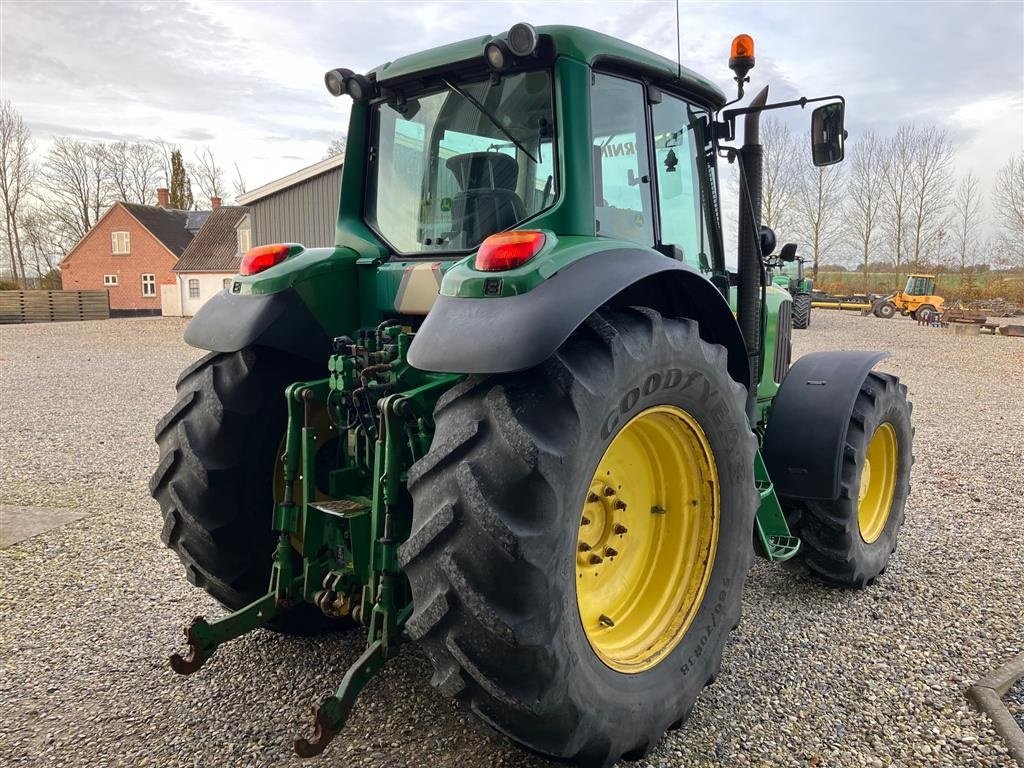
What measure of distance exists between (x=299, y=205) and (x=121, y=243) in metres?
23.2

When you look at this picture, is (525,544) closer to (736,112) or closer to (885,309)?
(736,112)

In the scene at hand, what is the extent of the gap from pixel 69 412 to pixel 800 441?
9.48 m

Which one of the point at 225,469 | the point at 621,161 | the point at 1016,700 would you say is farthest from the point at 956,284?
the point at 225,469

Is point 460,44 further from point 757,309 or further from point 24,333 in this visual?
point 24,333

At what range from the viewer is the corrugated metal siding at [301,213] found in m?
24.0

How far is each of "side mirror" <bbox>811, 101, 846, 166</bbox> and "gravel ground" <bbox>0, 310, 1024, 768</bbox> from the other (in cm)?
218

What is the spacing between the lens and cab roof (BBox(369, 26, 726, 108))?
2.57 meters

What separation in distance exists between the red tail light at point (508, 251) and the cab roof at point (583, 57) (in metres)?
0.83

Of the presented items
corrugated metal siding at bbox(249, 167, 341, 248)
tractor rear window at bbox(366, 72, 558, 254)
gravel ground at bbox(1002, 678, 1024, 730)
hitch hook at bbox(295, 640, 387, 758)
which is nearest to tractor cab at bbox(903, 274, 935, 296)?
corrugated metal siding at bbox(249, 167, 341, 248)

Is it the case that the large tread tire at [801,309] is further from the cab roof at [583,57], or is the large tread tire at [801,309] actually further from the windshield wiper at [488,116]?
the windshield wiper at [488,116]

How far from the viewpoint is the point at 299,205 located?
969 inches

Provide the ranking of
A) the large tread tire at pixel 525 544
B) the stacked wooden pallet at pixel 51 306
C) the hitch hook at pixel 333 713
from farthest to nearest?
the stacked wooden pallet at pixel 51 306
the hitch hook at pixel 333 713
the large tread tire at pixel 525 544

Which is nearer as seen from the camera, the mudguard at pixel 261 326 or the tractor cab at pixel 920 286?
the mudguard at pixel 261 326

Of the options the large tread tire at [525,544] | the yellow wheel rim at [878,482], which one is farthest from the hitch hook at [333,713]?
the yellow wheel rim at [878,482]
